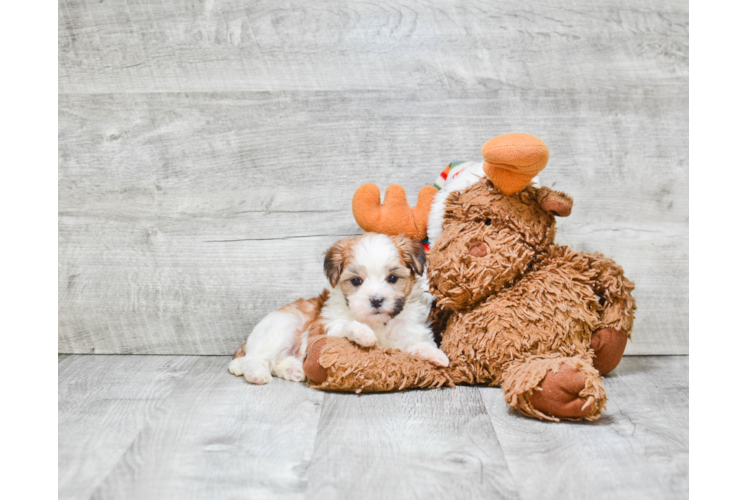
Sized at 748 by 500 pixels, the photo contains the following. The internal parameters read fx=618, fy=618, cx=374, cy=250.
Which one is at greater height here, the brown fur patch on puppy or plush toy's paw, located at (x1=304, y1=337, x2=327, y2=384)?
the brown fur patch on puppy

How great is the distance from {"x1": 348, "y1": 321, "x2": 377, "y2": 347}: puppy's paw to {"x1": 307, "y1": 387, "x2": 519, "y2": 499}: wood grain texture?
0.15 meters

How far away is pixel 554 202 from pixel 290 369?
3.08ft

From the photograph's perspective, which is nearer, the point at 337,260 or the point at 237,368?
the point at 337,260

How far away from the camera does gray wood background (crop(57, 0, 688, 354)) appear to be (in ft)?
7.22

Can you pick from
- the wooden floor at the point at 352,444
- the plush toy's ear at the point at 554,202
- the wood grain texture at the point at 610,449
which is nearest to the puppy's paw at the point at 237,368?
the wooden floor at the point at 352,444

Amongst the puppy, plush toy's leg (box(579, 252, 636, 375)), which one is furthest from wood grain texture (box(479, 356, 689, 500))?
the puppy

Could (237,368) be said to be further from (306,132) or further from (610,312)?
(610,312)

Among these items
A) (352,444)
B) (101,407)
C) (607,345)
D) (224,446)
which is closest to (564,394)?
(607,345)

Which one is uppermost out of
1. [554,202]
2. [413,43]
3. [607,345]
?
[413,43]

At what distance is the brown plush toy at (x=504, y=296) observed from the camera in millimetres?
1731

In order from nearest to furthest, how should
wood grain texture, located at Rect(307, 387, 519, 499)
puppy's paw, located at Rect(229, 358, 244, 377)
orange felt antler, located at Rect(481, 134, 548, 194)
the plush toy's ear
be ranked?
wood grain texture, located at Rect(307, 387, 519, 499), orange felt antler, located at Rect(481, 134, 548, 194), the plush toy's ear, puppy's paw, located at Rect(229, 358, 244, 377)

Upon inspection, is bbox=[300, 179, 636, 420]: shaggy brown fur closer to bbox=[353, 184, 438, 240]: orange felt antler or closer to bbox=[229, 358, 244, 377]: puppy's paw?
bbox=[353, 184, 438, 240]: orange felt antler

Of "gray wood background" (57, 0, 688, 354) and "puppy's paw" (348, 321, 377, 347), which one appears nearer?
"puppy's paw" (348, 321, 377, 347)

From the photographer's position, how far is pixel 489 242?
1771 mm
